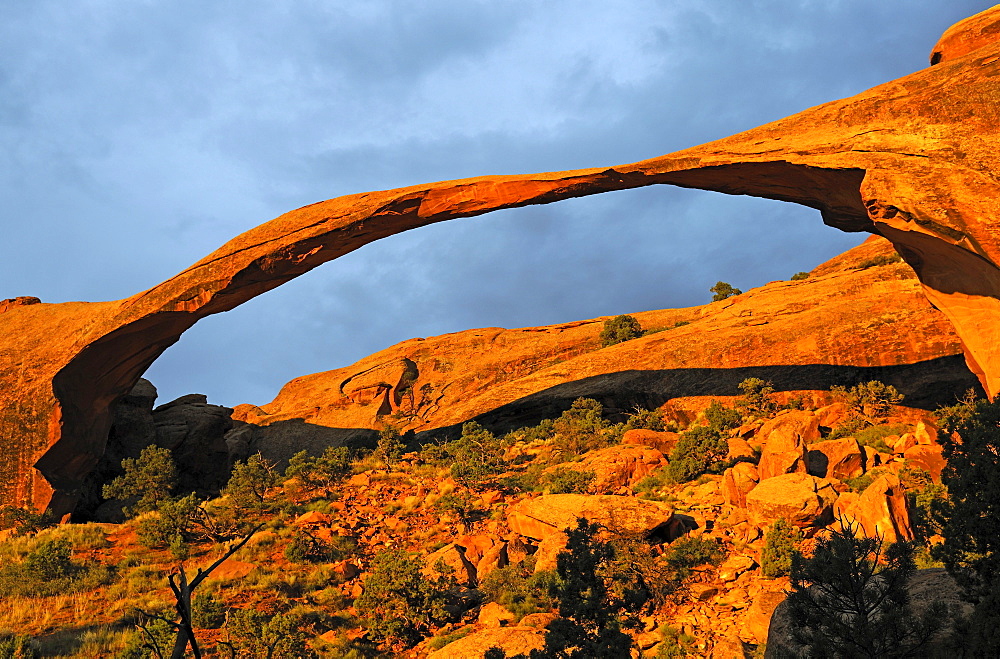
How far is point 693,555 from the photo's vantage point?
37.5 feet

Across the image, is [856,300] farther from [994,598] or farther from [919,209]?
[994,598]

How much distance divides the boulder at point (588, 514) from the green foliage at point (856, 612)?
5027 mm

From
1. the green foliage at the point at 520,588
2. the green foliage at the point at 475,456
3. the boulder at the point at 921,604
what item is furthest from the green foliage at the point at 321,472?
the boulder at the point at 921,604

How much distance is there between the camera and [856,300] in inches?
859

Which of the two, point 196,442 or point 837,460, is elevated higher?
point 196,442

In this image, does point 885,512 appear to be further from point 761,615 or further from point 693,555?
point 693,555

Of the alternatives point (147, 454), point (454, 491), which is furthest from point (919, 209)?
point (147, 454)

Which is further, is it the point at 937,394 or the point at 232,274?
the point at 937,394

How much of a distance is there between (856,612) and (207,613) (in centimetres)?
991

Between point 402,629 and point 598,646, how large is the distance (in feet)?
17.5

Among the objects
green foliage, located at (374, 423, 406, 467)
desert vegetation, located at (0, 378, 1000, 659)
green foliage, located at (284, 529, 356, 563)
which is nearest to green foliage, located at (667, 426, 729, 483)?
desert vegetation, located at (0, 378, 1000, 659)

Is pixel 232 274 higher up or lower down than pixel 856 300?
higher up

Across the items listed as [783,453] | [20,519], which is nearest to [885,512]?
[783,453]

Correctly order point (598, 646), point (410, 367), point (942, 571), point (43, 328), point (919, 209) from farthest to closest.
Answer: point (410, 367) < point (43, 328) < point (919, 209) < point (942, 571) < point (598, 646)
